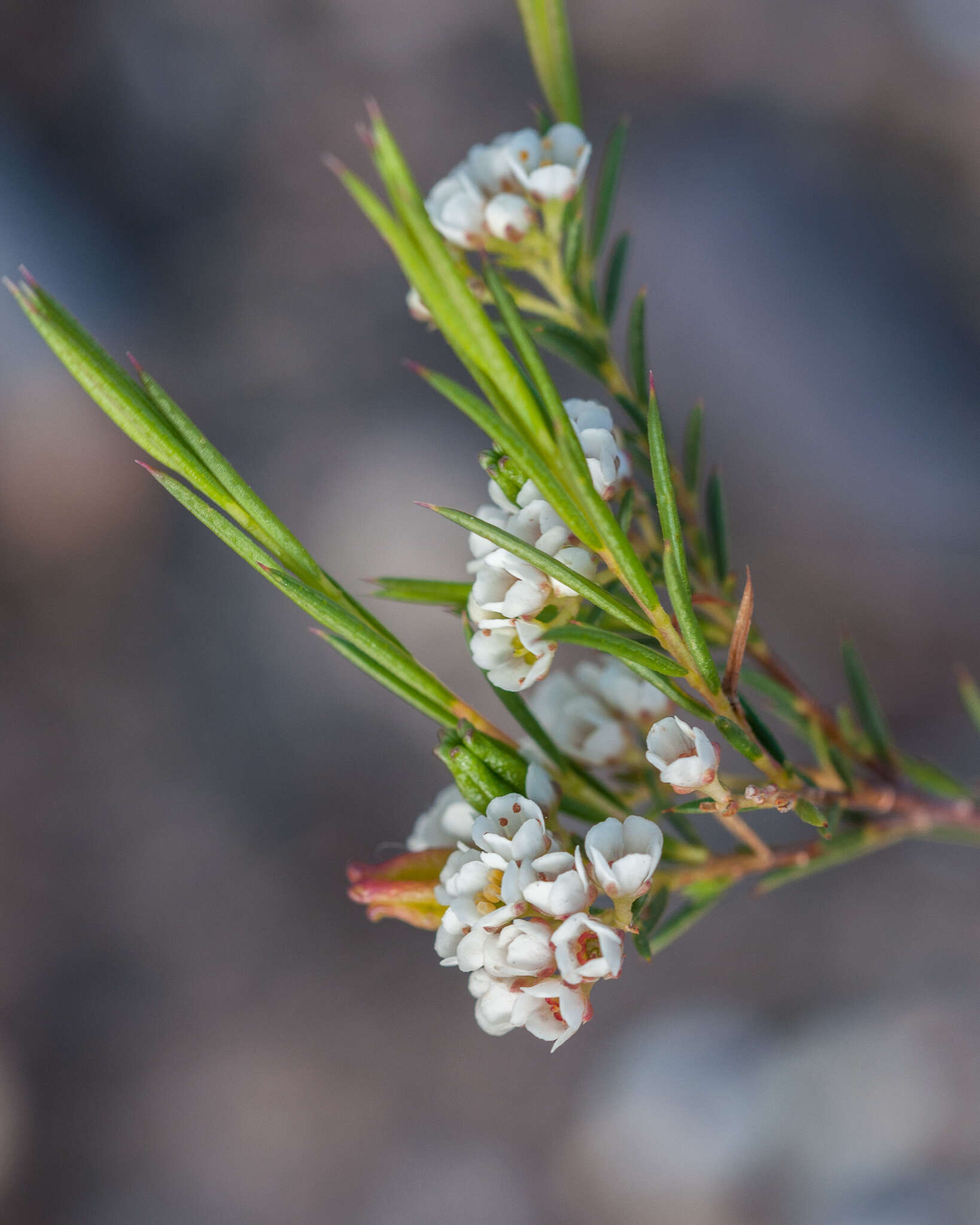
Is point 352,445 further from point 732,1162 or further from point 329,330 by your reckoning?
point 732,1162

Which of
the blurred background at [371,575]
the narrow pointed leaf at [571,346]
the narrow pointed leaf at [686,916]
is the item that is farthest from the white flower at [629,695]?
the blurred background at [371,575]

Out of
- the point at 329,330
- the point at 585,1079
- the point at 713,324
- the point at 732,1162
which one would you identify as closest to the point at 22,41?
the point at 329,330

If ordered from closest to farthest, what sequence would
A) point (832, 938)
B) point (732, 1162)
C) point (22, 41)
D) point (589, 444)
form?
point (589, 444)
point (732, 1162)
point (832, 938)
point (22, 41)

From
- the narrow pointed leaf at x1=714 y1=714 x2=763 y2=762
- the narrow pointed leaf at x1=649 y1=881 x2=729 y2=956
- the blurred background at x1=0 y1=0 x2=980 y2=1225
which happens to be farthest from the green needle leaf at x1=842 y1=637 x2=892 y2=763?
the blurred background at x1=0 y1=0 x2=980 y2=1225

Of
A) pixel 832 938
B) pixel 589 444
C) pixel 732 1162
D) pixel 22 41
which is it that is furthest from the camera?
pixel 22 41

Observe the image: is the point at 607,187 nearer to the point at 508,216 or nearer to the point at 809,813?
the point at 508,216

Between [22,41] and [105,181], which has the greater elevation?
[22,41]

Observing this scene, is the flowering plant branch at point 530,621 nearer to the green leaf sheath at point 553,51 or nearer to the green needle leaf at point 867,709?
the green leaf sheath at point 553,51

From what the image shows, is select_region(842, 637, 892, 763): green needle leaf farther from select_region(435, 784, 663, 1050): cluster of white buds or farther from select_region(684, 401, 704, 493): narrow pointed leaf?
select_region(435, 784, 663, 1050): cluster of white buds
